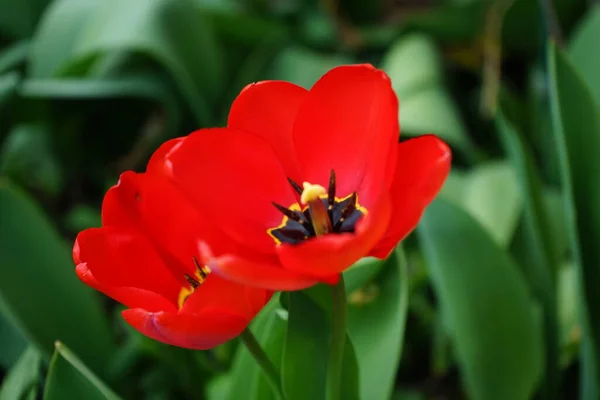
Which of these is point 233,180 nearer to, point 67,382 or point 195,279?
point 195,279

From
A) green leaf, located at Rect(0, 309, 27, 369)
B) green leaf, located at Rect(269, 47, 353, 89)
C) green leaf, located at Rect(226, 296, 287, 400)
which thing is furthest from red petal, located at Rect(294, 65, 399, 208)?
green leaf, located at Rect(269, 47, 353, 89)

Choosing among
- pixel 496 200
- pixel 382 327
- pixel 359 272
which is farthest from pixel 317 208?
pixel 496 200

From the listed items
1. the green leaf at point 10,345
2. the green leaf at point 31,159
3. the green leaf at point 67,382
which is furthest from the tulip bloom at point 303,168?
the green leaf at point 31,159

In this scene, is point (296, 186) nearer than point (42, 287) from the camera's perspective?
Yes

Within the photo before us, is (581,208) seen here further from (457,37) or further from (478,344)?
(457,37)

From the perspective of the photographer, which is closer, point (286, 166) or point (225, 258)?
point (225, 258)

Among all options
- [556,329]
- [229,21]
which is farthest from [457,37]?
[556,329]
